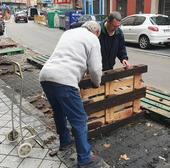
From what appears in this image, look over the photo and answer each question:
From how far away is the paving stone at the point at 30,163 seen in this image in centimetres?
396

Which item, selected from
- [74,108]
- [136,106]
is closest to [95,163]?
[74,108]

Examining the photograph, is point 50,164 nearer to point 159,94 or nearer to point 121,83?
point 121,83

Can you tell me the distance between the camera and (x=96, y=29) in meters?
3.72

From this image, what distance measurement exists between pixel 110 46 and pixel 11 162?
7.21 feet

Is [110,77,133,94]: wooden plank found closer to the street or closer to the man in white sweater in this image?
the street

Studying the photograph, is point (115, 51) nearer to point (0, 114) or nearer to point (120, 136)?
point (120, 136)

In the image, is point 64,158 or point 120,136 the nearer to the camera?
point 64,158

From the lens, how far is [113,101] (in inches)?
191

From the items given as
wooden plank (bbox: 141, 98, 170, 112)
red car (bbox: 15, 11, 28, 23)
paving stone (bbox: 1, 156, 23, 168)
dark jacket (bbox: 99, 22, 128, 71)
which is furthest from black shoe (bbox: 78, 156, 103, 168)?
red car (bbox: 15, 11, 28, 23)

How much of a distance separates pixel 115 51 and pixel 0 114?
2.27m

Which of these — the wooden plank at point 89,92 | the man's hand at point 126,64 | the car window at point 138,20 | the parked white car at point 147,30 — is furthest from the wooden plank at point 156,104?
the car window at point 138,20

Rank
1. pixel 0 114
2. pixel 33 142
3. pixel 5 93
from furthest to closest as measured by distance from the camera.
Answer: pixel 5 93, pixel 0 114, pixel 33 142

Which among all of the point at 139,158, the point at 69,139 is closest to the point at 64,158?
the point at 69,139

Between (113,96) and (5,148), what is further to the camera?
(113,96)
